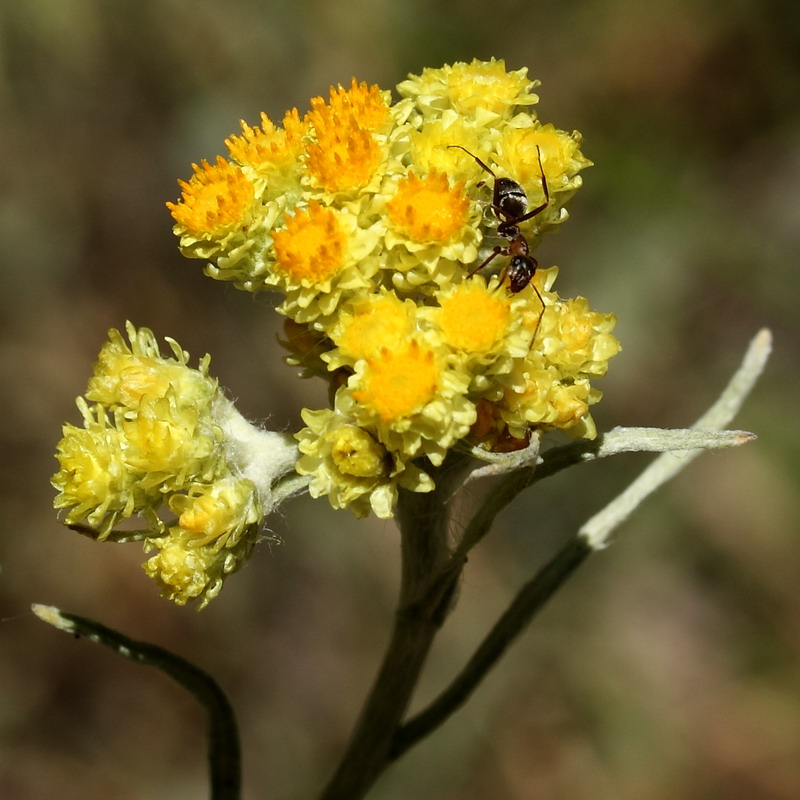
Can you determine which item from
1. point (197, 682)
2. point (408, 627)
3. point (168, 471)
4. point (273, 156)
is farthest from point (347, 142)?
point (197, 682)

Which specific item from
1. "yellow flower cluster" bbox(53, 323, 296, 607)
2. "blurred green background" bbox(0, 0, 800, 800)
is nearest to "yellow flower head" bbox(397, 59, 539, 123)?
"yellow flower cluster" bbox(53, 323, 296, 607)

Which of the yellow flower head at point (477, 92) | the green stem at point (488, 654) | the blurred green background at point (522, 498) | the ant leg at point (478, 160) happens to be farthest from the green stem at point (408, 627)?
the blurred green background at point (522, 498)

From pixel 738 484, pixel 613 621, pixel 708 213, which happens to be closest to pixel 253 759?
pixel 613 621

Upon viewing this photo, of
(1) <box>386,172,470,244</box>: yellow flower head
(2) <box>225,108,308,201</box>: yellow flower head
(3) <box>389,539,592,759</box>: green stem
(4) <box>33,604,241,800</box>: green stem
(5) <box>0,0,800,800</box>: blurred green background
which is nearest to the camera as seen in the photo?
(1) <box>386,172,470,244</box>: yellow flower head

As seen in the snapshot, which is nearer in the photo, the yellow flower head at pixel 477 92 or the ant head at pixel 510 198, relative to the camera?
the ant head at pixel 510 198

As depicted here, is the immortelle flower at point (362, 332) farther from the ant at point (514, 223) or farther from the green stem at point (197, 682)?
the green stem at point (197, 682)

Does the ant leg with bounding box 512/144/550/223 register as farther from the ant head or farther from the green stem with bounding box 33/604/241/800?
the green stem with bounding box 33/604/241/800

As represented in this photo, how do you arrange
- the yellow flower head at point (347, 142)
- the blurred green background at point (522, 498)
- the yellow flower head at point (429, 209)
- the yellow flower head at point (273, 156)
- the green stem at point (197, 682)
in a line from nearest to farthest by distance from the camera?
1. the yellow flower head at point (429, 209)
2. the yellow flower head at point (347, 142)
3. the yellow flower head at point (273, 156)
4. the green stem at point (197, 682)
5. the blurred green background at point (522, 498)

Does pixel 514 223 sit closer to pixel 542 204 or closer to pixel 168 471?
pixel 542 204

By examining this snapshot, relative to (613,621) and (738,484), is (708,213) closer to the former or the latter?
(738,484)
